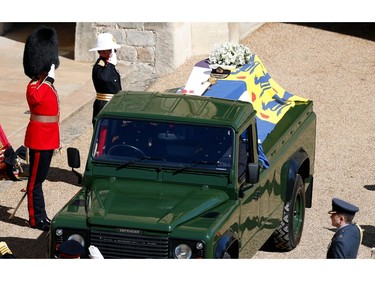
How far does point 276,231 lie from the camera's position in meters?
11.8

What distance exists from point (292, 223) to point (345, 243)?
8.03ft

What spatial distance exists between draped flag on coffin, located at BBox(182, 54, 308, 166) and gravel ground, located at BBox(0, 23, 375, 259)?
1.28 meters

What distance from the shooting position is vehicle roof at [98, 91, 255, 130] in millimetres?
10539

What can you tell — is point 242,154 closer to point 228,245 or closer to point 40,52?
point 228,245

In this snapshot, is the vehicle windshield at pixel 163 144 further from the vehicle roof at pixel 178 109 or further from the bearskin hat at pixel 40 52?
the bearskin hat at pixel 40 52

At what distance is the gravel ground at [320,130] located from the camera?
1247cm

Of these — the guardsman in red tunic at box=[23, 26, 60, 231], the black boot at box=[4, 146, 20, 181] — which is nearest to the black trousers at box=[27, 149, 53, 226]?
the guardsman in red tunic at box=[23, 26, 60, 231]

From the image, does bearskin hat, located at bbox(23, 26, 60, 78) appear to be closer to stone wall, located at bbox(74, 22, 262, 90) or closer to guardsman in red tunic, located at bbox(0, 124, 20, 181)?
guardsman in red tunic, located at bbox(0, 124, 20, 181)

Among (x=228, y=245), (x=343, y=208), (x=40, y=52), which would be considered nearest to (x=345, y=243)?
(x=343, y=208)

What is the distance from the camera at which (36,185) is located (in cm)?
1245

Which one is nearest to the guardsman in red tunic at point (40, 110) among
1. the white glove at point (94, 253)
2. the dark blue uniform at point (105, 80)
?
the dark blue uniform at point (105, 80)

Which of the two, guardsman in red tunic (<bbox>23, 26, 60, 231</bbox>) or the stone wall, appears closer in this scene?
guardsman in red tunic (<bbox>23, 26, 60, 231</bbox>)
